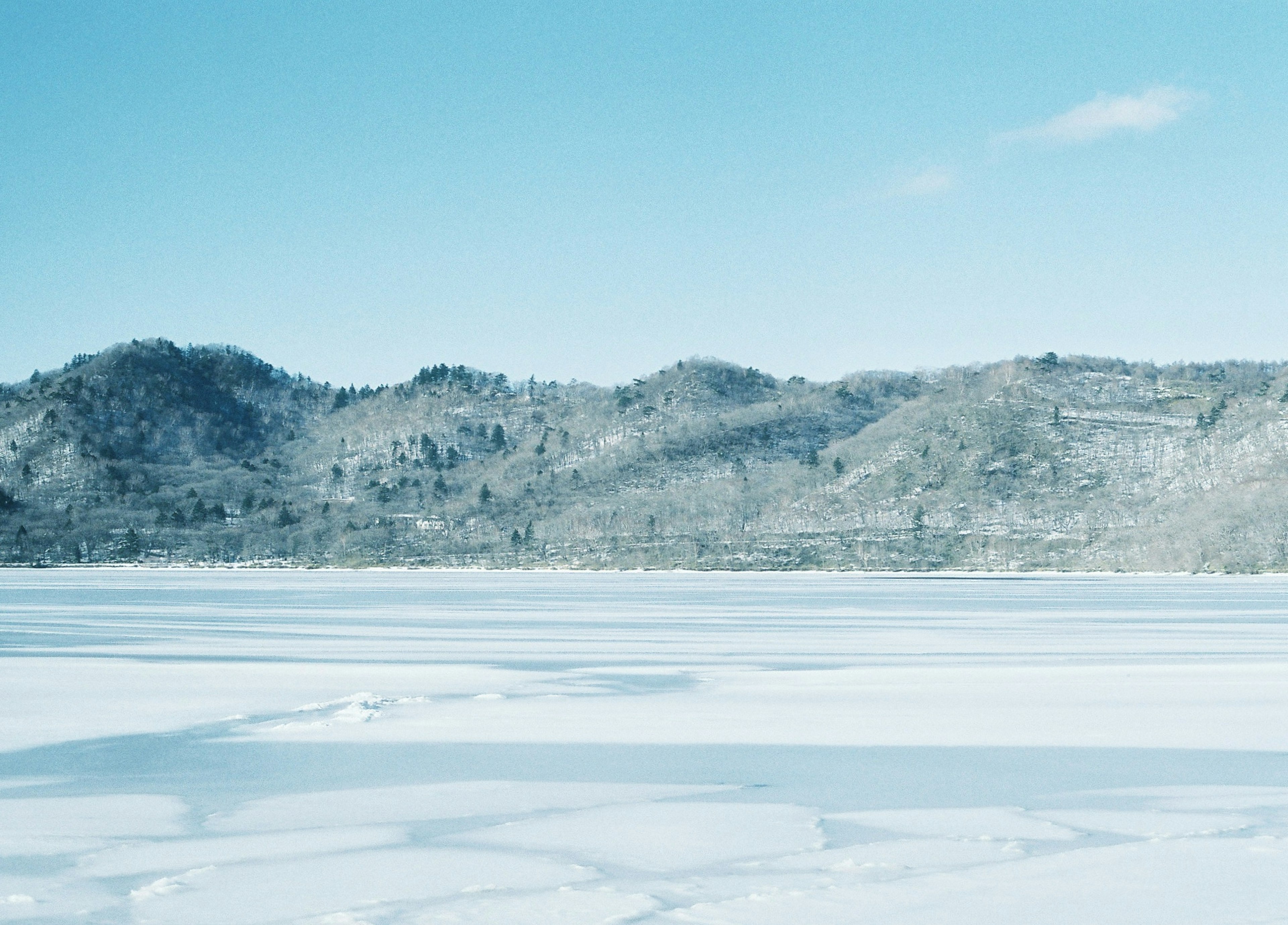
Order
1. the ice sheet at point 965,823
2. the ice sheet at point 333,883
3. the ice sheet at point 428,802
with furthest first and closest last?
the ice sheet at point 428,802 < the ice sheet at point 965,823 < the ice sheet at point 333,883

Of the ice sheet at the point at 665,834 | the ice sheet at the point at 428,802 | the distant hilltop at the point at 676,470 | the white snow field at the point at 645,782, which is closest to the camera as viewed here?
the white snow field at the point at 645,782

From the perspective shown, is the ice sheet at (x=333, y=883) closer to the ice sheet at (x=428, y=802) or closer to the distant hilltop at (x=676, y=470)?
the ice sheet at (x=428, y=802)

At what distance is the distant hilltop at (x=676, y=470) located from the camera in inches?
3858

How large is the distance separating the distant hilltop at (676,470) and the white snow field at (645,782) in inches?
2855

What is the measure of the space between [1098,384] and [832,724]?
416ft

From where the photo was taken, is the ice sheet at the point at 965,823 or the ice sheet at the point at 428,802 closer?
the ice sheet at the point at 965,823

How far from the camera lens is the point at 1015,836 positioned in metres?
7.64

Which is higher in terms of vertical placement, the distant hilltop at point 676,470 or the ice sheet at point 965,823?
the distant hilltop at point 676,470

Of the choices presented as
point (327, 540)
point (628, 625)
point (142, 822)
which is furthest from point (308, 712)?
point (327, 540)

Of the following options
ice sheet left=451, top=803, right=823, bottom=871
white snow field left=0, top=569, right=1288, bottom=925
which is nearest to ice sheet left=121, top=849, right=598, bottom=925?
white snow field left=0, top=569, right=1288, bottom=925

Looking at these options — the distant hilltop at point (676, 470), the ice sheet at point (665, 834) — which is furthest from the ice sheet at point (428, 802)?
the distant hilltop at point (676, 470)

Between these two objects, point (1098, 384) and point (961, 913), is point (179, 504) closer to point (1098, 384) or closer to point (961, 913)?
point (1098, 384)

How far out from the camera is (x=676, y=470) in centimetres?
13100

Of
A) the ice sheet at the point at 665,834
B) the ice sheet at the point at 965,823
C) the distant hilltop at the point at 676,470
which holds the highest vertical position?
the distant hilltop at the point at 676,470
